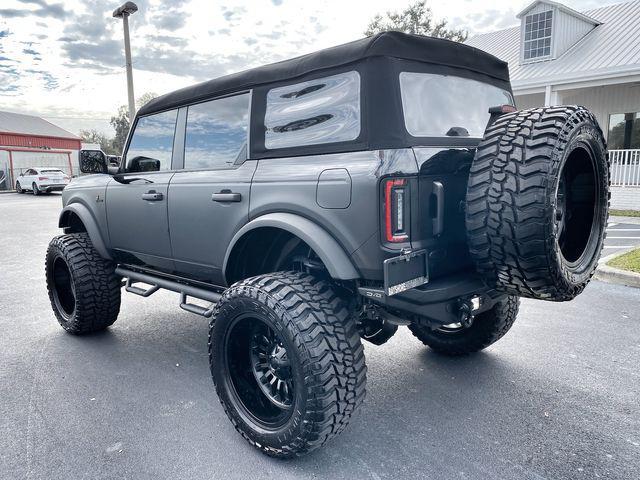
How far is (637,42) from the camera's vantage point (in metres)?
13.4

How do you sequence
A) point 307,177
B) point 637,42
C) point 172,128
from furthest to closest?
point 637,42
point 172,128
point 307,177

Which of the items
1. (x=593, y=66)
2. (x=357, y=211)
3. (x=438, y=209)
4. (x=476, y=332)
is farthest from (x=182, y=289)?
(x=593, y=66)

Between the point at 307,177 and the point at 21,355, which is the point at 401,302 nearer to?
the point at 307,177

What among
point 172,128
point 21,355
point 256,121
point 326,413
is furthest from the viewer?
point 21,355

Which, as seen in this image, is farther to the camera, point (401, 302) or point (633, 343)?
point (633, 343)

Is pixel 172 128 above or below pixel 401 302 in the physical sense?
above

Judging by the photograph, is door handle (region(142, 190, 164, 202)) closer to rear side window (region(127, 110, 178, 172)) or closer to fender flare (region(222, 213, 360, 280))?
rear side window (region(127, 110, 178, 172))

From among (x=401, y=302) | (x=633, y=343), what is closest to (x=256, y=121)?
(x=401, y=302)

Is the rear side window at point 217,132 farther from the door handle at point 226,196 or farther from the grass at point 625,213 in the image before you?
the grass at point 625,213

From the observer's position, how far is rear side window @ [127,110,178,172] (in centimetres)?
370

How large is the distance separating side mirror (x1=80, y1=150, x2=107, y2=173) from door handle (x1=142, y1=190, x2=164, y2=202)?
31.3 inches

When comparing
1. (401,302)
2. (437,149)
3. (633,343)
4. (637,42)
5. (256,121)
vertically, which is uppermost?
(637,42)

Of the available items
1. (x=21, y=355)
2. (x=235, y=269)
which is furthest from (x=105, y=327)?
(x=235, y=269)

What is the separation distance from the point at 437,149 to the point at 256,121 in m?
1.17
